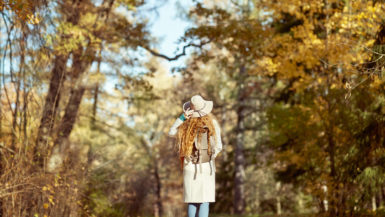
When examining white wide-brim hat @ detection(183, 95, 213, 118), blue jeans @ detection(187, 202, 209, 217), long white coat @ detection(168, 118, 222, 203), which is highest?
white wide-brim hat @ detection(183, 95, 213, 118)

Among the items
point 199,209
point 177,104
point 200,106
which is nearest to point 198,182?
point 199,209

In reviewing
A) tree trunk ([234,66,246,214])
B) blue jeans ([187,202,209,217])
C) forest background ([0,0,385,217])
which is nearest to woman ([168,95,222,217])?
blue jeans ([187,202,209,217])

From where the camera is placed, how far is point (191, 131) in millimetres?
5578

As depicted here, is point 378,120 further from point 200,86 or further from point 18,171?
point 200,86

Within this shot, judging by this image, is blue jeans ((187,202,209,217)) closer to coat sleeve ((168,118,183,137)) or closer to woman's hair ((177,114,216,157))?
woman's hair ((177,114,216,157))

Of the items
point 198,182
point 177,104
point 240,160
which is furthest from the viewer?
point 240,160

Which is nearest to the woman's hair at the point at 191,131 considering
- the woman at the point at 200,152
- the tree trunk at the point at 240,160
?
the woman at the point at 200,152

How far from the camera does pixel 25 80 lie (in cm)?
750

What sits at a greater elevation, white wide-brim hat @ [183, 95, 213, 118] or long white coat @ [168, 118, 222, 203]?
white wide-brim hat @ [183, 95, 213, 118]

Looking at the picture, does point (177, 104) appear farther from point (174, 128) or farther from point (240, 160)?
point (174, 128)

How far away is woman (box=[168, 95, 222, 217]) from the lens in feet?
18.1

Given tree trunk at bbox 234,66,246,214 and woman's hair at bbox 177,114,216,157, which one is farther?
tree trunk at bbox 234,66,246,214

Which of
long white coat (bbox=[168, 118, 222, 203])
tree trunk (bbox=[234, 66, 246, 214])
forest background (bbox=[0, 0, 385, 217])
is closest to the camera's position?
long white coat (bbox=[168, 118, 222, 203])

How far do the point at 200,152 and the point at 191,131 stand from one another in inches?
11.5
